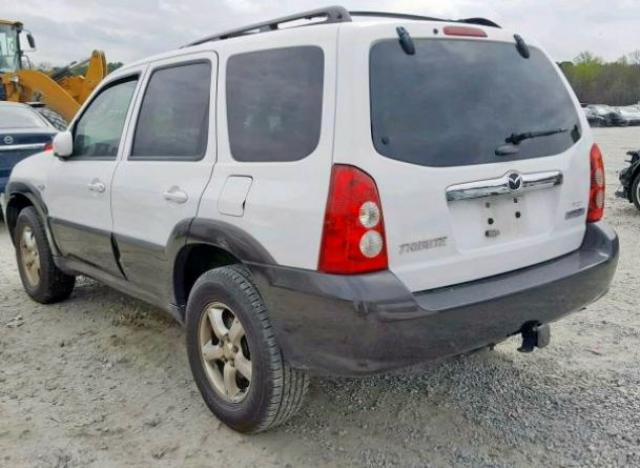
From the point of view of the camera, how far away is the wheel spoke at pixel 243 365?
2818 mm

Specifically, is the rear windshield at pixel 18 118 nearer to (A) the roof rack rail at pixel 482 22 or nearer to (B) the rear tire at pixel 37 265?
(B) the rear tire at pixel 37 265

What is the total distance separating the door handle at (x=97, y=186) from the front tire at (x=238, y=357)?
3.75 ft

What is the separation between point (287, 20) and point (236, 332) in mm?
1476

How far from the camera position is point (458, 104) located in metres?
2.59

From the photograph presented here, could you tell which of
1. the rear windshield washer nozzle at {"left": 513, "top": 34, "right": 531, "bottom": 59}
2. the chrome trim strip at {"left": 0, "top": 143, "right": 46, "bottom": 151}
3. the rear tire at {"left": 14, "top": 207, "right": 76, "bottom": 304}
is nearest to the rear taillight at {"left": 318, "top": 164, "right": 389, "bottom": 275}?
the rear windshield washer nozzle at {"left": 513, "top": 34, "right": 531, "bottom": 59}

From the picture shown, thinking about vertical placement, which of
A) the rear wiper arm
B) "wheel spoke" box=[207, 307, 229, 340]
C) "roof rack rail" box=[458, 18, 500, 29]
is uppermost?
"roof rack rail" box=[458, 18, 500, 29]

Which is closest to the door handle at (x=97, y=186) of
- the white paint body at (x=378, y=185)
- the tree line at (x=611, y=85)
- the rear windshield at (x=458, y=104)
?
the white paint body at (x=378, y=185)

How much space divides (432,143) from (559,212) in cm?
83

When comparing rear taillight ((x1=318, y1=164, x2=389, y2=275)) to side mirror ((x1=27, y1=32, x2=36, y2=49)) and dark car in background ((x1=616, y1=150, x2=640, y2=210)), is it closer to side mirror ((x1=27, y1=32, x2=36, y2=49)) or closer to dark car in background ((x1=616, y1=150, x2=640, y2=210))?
dark car in background ((x1=616, y1=150, x2=640, y2=210))

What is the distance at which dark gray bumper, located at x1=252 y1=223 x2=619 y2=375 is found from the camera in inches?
91.8

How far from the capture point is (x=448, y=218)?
2496 millimetres

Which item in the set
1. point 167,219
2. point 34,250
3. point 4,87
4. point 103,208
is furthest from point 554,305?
point 4,87

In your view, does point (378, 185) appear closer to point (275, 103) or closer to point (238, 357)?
point (275, 103)

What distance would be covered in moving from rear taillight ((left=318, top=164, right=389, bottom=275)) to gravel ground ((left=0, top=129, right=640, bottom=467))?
1.00 metres
